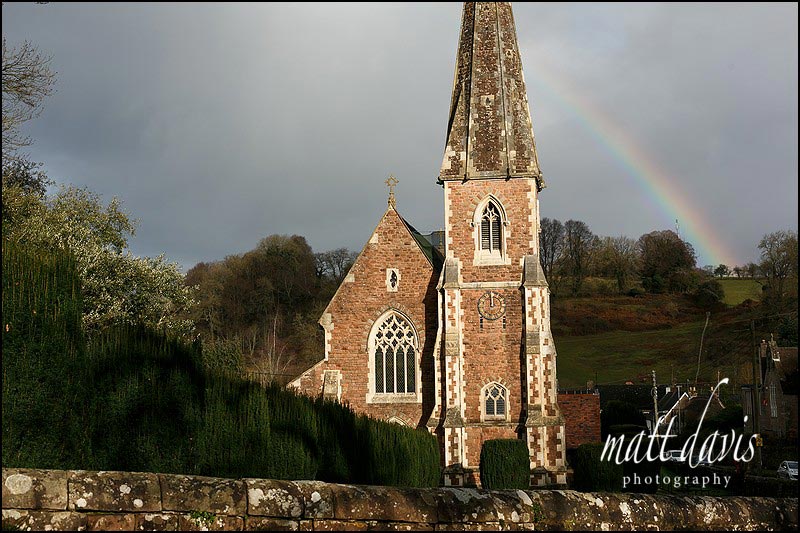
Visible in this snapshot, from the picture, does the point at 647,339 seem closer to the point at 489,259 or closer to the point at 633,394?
the point at 633,394

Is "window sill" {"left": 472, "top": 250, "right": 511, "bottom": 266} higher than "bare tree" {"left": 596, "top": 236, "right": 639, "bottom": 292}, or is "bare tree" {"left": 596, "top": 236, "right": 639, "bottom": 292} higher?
"bare tree" {"left": 596, "top": 236, "right": 639, "bottom": 292}

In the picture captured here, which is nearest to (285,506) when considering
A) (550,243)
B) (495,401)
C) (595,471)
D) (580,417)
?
(595,471)

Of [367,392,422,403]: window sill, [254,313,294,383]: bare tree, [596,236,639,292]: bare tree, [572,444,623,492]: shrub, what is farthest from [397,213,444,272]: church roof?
[596,236,639,292]: bare tree

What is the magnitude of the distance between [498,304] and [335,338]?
275 inches

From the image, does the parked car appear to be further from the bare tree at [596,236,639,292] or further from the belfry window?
the bare tree at [596,236,639,292]

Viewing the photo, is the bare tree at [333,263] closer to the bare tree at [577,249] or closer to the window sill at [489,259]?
the bare tree at [577,249]

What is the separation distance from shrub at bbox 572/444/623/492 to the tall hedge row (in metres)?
10.7

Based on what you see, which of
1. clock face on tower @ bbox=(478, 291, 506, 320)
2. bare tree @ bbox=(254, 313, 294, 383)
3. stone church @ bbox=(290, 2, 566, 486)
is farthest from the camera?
bare tree @ bbox=(254, 313, 294, 383)

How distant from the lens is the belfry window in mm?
32781

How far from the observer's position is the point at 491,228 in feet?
108

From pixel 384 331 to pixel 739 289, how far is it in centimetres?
8630

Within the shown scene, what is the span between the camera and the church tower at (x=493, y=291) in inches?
1204

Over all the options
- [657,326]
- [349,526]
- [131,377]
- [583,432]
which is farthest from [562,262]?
[349,526]

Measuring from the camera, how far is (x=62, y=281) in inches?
496
